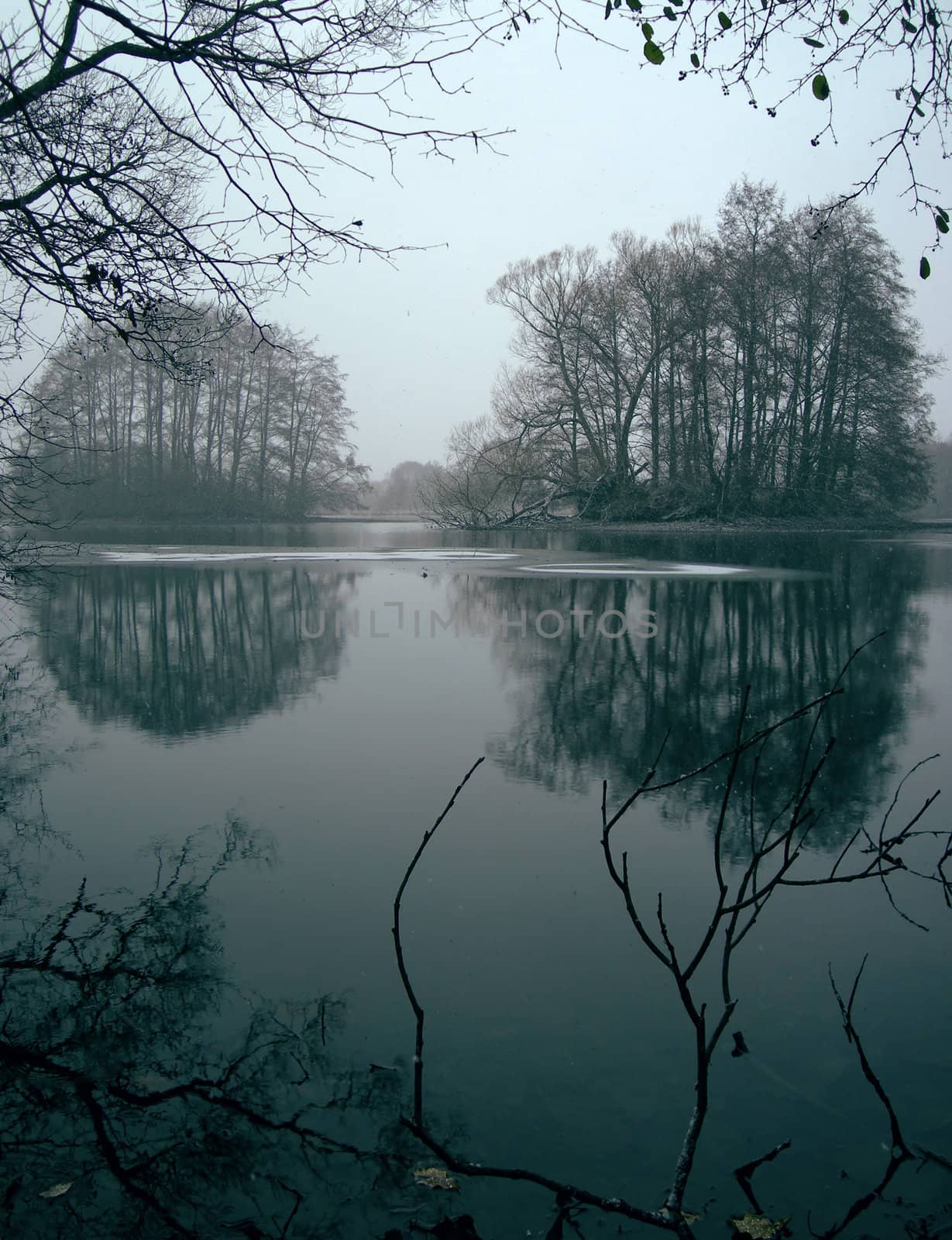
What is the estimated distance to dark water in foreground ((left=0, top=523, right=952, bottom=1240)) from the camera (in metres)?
2.46

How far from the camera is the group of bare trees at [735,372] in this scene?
35.7 m

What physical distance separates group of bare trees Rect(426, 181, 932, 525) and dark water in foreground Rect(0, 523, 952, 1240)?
28.2 metres

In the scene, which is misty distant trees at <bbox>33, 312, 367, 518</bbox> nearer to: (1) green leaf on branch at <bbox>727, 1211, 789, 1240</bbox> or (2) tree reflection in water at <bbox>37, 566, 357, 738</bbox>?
(2) tree reflection in water at <bbox>37, 566, 357, 738</bbox>

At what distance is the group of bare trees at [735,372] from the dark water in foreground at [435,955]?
28.2 meters

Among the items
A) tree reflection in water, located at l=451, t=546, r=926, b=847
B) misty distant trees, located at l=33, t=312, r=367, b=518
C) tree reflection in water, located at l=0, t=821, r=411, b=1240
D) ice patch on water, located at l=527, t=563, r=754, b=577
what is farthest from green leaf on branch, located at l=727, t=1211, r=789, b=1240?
misty distant trees, located at l=33, t=312, r=367, b=518

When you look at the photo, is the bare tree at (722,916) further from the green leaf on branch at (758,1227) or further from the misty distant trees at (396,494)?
the misty distant trees at (396,494)

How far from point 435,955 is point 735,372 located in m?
35.4

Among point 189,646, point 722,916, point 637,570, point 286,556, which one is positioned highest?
point 286,556

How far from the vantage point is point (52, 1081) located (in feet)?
9.16

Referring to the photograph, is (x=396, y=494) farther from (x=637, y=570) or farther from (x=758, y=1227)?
(x=758, y=1227)

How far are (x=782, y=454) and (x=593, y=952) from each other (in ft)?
118

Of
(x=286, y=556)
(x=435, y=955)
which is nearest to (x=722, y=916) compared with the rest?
(x=435, y=955)

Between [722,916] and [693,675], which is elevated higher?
[693,675]

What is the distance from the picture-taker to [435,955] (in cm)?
352
